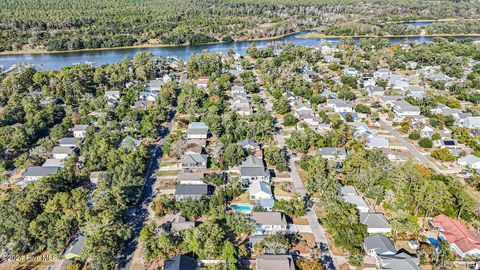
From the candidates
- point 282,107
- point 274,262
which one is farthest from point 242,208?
point 282,107

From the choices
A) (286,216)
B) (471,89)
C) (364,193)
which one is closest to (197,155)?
(286,216)

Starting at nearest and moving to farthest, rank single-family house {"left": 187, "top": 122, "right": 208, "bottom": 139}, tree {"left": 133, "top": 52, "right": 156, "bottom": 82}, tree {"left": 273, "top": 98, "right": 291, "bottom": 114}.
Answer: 1. single-family house {"left": 187, "top": 122, "right": 208, "bottom": 139}
2. tree {"left": 273, "top": 98, "right": 291, "bottom": 114}
3. tree {"left": 133, "top": 52, "right": 156, "bottom": 82}

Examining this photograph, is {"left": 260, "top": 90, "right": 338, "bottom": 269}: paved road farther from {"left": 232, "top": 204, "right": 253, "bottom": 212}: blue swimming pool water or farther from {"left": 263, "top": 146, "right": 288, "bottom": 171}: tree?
{"left": 232, "top": 204, "right": 253, "bottom": 212}: blue swimming pool water

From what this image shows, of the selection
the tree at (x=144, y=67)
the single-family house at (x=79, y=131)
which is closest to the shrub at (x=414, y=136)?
the single-family house at (x=79, y=131)

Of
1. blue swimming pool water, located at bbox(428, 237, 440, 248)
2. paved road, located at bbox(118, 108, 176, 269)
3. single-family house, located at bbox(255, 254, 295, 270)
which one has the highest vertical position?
single-family house, located at bbox(255, 254, 295, 270)

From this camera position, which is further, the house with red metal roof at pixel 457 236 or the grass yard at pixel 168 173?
the grass yard at pixel 168 173

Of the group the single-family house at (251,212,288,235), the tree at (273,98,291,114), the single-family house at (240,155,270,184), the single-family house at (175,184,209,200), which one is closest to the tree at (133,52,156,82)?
the tree at (273,98,291,114)

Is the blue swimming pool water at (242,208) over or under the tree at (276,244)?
under

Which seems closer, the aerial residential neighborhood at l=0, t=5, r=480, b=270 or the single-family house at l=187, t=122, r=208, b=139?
the aerial residential neighborhood at l=0, t=5, r=480, b=270

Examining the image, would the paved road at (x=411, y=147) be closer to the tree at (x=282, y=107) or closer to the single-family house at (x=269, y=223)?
the tree at (x=282, y=107)
